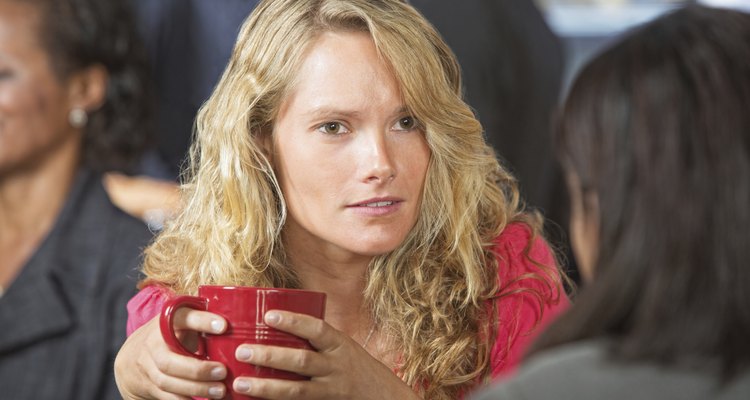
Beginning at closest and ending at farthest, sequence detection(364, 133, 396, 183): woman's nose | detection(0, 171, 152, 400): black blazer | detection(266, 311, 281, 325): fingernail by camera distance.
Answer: detection(266, 311, 281, 325): fingernail
detection(364, 133, 396, 183): woman's nose
detection(0, 171, 152, 400): black blazer

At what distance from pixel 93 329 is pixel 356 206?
78 cm

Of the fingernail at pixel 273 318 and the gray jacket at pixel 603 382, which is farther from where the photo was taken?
the fingernail at pixel 273 318

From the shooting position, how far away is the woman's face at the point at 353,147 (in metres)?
1.41

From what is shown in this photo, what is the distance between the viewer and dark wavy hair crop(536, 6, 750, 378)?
0.87 m

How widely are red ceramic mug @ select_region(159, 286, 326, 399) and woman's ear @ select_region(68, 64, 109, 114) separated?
4.52 ft

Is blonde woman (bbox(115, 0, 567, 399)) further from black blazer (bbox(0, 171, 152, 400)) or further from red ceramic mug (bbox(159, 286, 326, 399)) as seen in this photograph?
black blazer (bbox(0, 171, 152, 400))

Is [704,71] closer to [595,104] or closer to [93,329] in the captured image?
[595,104]

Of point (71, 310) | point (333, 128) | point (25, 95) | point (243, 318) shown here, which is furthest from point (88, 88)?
point (243, 318)

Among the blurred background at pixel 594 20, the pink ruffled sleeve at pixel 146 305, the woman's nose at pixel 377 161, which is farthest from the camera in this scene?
the blurred background at pixel 594 20

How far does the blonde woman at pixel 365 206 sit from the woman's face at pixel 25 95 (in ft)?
2.83

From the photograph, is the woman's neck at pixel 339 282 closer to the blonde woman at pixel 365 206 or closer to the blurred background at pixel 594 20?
the blonde woman at pixel 365 206

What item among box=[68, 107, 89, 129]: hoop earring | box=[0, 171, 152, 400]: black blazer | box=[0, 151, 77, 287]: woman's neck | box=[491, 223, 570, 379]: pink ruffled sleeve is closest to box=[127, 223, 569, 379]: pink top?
box=[491, 223, 570, 379]: pink ruffled sleeve

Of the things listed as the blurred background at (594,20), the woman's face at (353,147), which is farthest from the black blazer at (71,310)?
the blurred background at (594,20)

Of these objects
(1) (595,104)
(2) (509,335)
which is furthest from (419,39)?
(1) (595,104)
